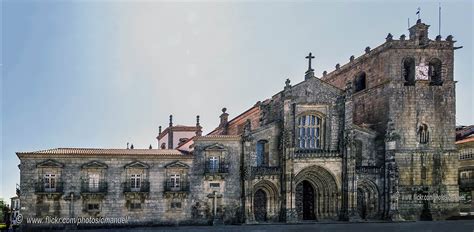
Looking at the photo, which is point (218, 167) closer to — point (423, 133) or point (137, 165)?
point (137, 165)

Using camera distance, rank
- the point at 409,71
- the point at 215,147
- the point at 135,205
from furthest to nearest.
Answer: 1. the point at 409,71
2. the point at 215,147
3. the point at 135,205

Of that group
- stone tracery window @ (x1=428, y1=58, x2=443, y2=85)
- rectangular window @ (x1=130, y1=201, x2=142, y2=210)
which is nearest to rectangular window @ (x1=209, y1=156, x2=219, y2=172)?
rectangular window @ (x1=130, y1=201, x2=142, y2=210)

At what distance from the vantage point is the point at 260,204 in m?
40.4

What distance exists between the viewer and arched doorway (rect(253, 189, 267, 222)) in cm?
4019

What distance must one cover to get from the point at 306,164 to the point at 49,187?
66.5 ft

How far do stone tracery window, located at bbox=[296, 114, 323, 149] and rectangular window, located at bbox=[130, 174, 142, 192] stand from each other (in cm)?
1368

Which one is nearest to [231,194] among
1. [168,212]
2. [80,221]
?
[168,212]

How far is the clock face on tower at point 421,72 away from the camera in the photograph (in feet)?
143

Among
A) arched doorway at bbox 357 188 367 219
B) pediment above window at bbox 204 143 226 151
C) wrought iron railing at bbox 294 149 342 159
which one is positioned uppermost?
pediment above window at bbox 204 143 226 151

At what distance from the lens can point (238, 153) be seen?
130ft

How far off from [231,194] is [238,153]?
132 inches

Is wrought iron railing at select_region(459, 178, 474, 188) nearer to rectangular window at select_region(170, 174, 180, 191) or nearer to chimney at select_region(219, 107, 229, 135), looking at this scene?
chimney at select_region(219, 107, 229, 135)

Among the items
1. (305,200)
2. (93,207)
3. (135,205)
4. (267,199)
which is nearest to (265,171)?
(267,199)

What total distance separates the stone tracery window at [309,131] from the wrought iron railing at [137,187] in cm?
1321
